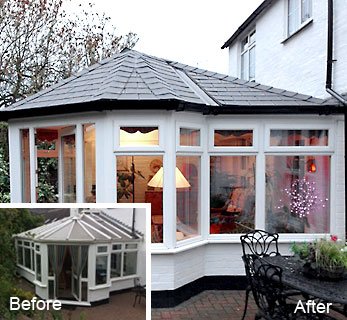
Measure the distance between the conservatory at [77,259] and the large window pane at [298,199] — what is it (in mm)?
5786

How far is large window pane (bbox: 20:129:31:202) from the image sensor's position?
815 centimetres

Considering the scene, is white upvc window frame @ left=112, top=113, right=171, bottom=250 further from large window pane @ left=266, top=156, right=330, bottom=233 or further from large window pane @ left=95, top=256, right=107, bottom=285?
large window pane @ left=95, top=256, right=107, bottom=285

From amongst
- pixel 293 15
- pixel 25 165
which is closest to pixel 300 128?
pixel 293 15

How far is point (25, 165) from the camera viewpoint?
834cm

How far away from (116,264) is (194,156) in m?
5.17

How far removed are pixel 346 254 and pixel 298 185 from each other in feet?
9.44

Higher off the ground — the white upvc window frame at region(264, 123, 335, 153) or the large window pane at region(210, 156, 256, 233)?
the white upvc window frame at region(264, 123, 335, 153)

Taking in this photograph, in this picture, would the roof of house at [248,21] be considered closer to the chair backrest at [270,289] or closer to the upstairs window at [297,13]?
the upstairs window at [297,13]

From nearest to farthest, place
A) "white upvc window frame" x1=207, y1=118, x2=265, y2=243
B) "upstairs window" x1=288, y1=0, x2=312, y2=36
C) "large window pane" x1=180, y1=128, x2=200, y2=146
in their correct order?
"large window pane" x1=180, y1=128, x2=200, y2=146, "white upvc window frame" x1=207, y1=118, x2=265, y2=243, "upstairs window" x1=288, y1=0, x2=312, y2=36

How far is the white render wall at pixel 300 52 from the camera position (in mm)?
8156

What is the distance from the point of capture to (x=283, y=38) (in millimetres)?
11125

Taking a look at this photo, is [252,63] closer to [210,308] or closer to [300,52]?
[300,52]

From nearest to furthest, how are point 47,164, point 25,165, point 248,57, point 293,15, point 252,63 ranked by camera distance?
point 25,165 → point 47,164 → point 293,15 → point 252,63 → point 248,57

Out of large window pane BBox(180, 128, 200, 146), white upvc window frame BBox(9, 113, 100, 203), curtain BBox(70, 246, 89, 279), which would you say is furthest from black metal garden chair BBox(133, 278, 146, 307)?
large window pane BBox(180, 128, 200, 146)
